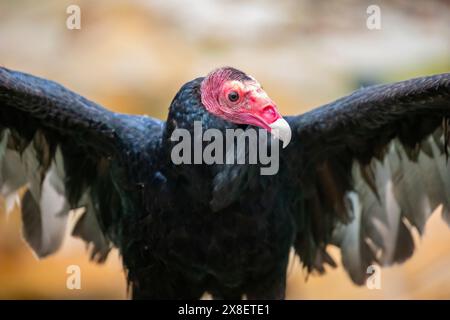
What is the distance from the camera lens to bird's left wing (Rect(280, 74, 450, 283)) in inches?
127

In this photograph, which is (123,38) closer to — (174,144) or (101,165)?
(101,165)

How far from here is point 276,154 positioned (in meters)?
3.21

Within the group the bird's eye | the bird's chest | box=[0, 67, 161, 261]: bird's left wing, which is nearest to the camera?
the bird's eye

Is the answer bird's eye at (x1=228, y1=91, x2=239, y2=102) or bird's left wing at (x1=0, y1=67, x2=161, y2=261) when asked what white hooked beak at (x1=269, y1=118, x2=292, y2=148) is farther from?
bird's left wing at (x1=0, y1=67, x2=161, y2=261)

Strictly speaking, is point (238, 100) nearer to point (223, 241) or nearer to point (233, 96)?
point (233, 96)

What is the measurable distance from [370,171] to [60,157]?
5.23ft

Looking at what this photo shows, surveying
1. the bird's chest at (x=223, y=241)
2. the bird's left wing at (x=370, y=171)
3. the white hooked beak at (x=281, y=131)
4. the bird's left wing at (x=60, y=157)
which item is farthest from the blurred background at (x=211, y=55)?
the white hooked beak at (x=281, y=131)

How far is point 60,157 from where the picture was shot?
12.5 feet

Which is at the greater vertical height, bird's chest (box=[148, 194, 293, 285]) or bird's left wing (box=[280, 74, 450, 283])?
bird's left wing (box=[280, 74, 450, 283])

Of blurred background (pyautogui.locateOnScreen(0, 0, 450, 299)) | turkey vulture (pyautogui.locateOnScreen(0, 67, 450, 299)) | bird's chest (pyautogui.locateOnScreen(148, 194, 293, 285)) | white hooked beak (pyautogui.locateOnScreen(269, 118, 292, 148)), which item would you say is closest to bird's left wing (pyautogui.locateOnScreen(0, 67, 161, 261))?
turkey vulture (pyautogui.locateOnScreen(0, 67, 450, 299))

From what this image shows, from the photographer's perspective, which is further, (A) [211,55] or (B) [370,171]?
(A) [211,55]

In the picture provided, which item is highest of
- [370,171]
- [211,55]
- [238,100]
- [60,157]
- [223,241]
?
[211,55]

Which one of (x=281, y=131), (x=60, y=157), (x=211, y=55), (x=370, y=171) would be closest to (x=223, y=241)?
(x=281, y=131)
